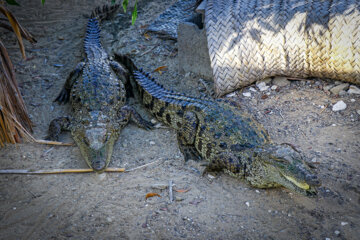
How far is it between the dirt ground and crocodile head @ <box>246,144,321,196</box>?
16 centimetres

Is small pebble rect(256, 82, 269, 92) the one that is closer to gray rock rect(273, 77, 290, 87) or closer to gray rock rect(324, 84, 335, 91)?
gray rock rect(273, 77, 290, 87)

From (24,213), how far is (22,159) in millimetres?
859

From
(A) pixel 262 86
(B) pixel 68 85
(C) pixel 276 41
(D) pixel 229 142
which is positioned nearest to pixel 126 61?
(B) pixel 68 85

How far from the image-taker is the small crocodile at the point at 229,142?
291 cm

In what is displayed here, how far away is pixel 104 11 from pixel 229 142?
4.21 meters

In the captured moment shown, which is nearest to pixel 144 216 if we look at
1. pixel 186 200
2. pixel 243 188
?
pixel 186 200

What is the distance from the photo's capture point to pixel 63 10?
6.67m

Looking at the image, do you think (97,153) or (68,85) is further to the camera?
(68,85)

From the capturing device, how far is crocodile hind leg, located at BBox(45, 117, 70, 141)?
4.02 m

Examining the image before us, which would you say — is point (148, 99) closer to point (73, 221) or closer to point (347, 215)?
point (73, 221)

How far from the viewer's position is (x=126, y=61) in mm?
5203

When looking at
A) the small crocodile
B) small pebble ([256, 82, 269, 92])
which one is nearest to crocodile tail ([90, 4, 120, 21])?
the small crocodile

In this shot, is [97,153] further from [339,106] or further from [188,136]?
[339,106]

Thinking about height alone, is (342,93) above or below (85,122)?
above
